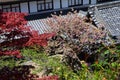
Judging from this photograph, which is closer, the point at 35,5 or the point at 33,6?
the point at 33,6

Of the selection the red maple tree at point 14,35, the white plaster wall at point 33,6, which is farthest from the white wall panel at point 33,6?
the red maple tree at point 14,35

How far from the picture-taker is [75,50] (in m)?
15.4

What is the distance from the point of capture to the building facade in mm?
25797

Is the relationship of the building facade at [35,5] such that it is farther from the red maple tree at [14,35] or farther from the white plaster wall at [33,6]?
the red maple tree at [14,35]

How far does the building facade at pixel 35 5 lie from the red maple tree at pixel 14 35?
19.4 m

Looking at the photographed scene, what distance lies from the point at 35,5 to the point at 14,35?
2037 cm

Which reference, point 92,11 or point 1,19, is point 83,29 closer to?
point 92,11

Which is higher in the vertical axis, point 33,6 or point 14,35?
point 14,35

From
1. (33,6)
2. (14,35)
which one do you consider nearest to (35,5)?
(33,6)

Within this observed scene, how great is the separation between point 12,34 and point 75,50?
926 cm

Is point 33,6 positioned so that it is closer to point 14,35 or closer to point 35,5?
point 35,5

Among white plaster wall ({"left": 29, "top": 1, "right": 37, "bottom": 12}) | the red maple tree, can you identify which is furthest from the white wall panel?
the red maple tree

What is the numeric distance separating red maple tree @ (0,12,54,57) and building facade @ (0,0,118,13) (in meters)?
19.4

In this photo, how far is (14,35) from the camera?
252 inches
